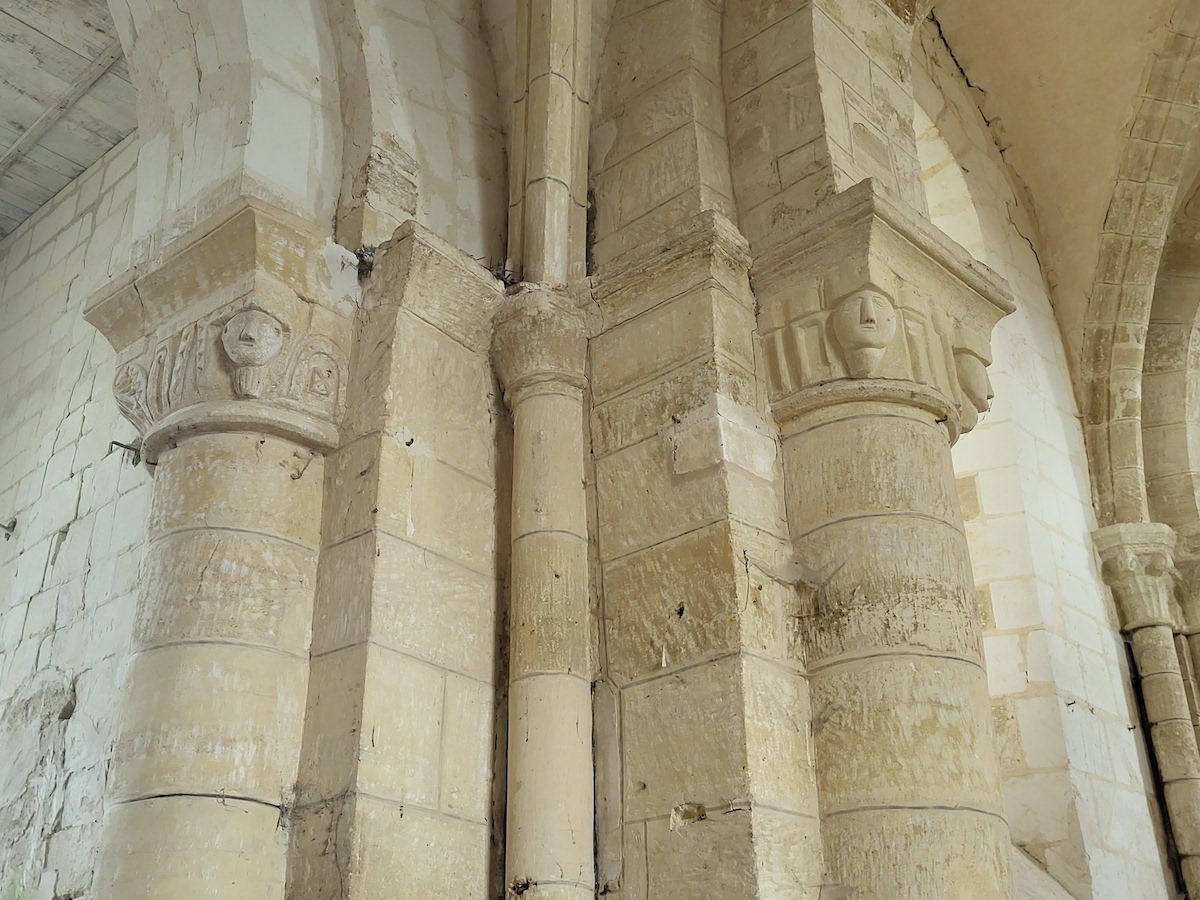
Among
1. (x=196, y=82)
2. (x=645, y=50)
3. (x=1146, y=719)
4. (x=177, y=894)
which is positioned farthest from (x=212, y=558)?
(x=1146, y=719)

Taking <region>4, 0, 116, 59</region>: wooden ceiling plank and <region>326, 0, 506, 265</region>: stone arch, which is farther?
<region>4, 0, 116, 59</region>: wooden ceiling plank

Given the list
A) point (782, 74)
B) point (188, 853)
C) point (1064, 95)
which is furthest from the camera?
point (1064, 95)

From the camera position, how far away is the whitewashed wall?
365 cm

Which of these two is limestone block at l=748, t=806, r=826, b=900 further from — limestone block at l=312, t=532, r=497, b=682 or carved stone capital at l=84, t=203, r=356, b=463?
carved stone capital at l=84, t=203, r=356, b=463

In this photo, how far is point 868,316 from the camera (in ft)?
8.41

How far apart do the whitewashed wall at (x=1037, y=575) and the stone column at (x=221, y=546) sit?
246cm

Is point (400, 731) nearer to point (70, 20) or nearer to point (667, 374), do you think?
point (667, 374)

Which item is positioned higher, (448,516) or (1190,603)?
(1190,603)

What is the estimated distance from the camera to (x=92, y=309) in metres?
2.82

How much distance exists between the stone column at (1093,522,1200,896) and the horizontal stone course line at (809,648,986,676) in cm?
232

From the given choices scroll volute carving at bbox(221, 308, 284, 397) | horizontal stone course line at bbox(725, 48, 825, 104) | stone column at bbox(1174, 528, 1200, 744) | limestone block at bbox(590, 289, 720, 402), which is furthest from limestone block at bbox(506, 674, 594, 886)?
stone column at bbox(1174, 528, 1200, 744)

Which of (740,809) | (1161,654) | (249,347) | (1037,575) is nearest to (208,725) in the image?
(249,347)

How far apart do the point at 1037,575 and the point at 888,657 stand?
1.94 metres

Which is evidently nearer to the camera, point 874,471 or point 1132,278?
point 874,471
